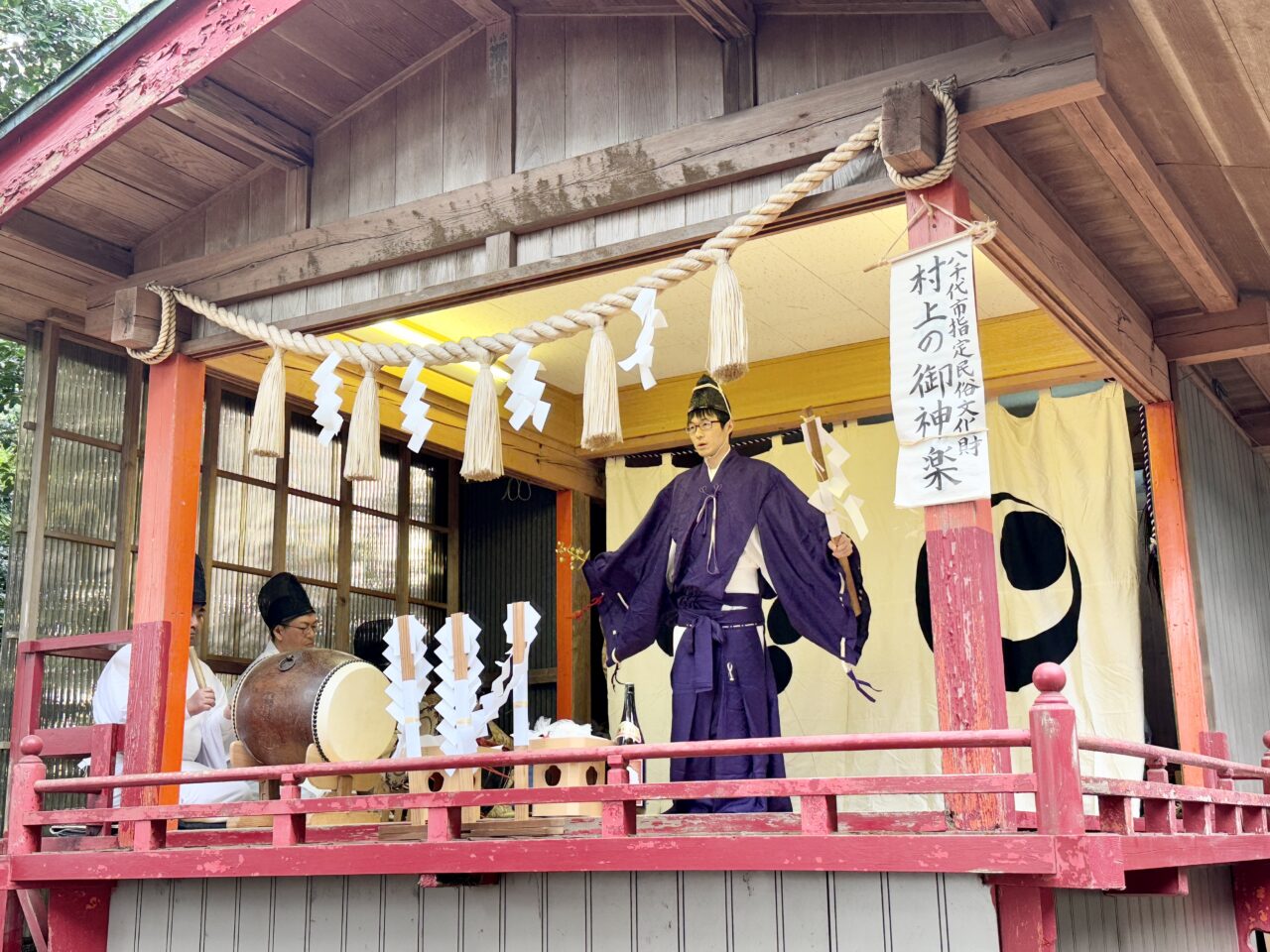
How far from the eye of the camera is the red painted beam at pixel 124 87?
16.7 feet

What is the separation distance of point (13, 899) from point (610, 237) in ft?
12.1

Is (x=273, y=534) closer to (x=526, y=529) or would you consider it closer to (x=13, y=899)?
(x=526, y=529)

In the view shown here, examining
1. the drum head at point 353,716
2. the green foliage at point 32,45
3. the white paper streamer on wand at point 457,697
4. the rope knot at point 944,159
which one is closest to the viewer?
the rope knot at point 944,159

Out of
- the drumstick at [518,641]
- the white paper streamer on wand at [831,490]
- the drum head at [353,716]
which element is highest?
the white paper streamer on wand at [831,490]

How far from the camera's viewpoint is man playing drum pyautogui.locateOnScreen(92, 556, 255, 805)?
646cm

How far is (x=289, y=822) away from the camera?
4586 millimetres

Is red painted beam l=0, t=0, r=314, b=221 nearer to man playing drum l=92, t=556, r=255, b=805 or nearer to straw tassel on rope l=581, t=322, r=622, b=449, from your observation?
straw tassel on rope l=581, t=322, r=622, b=449

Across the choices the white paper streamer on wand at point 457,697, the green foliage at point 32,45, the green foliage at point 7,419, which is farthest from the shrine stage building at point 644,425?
the green foliage at point 32,45

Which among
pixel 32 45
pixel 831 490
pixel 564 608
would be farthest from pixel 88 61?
pixel 32 45

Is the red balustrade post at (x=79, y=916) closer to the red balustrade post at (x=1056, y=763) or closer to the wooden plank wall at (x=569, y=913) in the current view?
the wooden plank wall at (x=569, y=913)

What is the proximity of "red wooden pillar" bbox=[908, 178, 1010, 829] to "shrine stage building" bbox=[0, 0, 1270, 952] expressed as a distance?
0.01m

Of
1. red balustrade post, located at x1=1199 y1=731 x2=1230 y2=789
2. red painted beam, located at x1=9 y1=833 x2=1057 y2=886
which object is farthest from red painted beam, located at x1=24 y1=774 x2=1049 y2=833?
red balustrade post, located at x1=1199 y1=731 x2=1230 y2=789

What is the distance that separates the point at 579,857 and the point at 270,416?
2440 millimetres

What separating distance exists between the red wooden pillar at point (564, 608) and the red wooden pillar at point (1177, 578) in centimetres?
358
